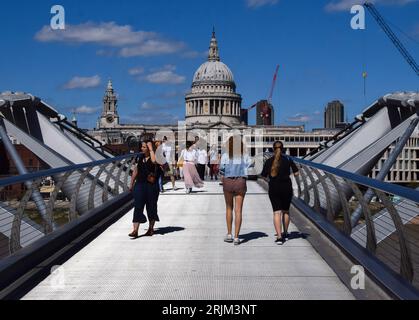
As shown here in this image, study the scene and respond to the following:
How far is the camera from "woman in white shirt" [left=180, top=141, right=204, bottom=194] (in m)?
19.9

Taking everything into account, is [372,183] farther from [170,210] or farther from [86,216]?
[170,210]

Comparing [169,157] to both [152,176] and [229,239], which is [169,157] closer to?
[152,176]

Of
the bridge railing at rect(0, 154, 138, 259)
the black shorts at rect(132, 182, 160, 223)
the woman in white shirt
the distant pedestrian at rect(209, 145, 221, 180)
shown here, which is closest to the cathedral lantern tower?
the distant pedestrian at rect(209, 145, 221, 180)

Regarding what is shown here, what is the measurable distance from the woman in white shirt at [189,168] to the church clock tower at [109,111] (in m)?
173

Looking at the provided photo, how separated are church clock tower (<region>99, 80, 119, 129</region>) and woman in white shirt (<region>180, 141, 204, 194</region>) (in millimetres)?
172965

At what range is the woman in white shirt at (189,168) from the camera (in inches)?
784

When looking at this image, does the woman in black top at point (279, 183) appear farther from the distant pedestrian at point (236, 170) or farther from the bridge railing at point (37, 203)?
the bridge railing at point (37, 203)

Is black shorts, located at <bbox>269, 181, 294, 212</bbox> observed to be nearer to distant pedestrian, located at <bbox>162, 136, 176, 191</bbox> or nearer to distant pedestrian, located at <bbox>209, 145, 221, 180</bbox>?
distant pedestrian, located at <bbox>162, 136, 176, 191</bbox>

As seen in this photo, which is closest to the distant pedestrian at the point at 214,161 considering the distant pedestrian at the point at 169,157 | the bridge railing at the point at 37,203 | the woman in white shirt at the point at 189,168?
the distant pedestrian at the point at 169,157

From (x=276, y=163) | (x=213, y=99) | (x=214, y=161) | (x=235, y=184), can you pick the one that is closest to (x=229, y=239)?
(x=235, y=184)

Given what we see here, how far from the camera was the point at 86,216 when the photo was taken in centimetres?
1148

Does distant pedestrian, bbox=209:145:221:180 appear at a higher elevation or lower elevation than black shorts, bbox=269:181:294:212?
higher

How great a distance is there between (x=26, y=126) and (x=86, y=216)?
8543mm
